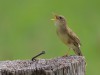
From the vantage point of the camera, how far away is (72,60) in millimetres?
8305

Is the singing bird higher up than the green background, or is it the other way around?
the green background

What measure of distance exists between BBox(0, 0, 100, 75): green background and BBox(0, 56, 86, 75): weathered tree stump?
8.63m

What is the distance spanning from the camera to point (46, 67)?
785 centimetres

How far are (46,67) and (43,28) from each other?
13.4m

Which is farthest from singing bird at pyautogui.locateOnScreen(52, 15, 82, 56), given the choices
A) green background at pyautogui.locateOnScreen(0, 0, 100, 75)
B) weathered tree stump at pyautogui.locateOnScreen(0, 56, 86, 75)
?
green background at pyautogui.locateOnScreen(0, 0, 100, 75)

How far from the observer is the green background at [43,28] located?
60.2 ft

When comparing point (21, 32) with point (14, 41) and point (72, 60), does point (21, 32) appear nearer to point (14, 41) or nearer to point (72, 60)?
point (14, 41)

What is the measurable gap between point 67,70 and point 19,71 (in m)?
0.60

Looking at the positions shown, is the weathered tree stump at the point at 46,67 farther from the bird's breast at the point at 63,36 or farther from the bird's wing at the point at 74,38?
the bird's breast at the point at 63,36

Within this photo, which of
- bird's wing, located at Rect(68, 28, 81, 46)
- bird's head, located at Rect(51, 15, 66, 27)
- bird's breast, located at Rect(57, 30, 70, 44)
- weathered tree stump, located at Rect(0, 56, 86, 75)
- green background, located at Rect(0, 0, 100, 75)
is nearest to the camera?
weathered tree stump, located at Rect(0, 56, 86, 75)

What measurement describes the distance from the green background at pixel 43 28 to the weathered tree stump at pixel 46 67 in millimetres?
8629

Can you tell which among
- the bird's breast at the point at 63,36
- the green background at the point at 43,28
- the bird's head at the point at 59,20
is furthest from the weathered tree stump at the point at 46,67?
the green background at the point at 43,28

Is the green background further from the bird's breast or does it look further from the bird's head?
the bird's breast

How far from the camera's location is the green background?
18.3 metres
